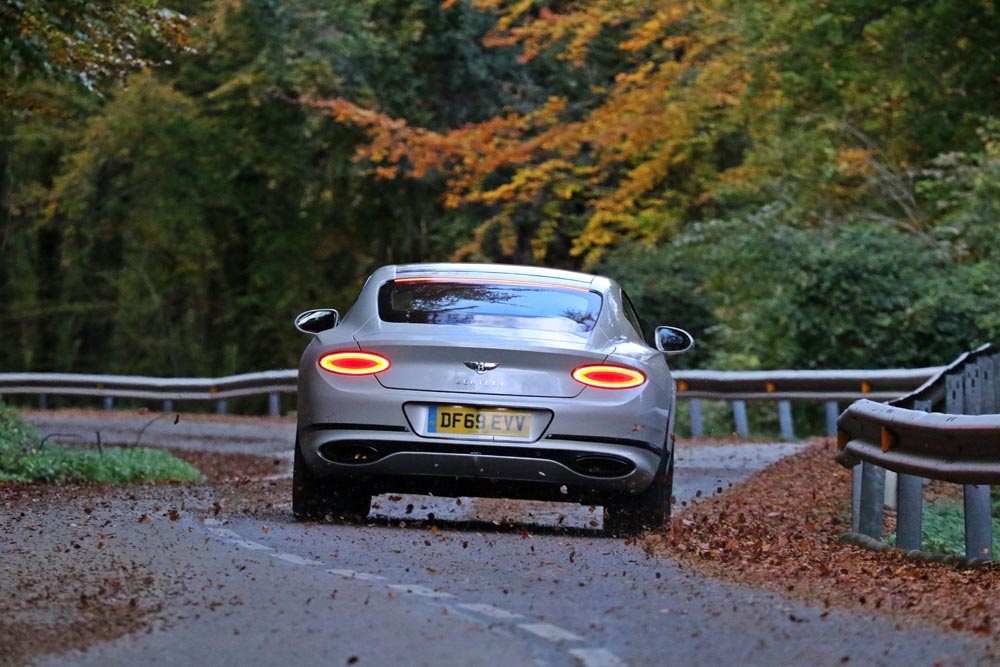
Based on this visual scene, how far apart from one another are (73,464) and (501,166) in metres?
18.4

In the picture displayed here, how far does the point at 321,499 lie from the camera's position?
34.6ft

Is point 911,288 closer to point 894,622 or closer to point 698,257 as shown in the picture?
point 698,257

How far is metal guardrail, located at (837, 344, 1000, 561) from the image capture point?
9.08 metres

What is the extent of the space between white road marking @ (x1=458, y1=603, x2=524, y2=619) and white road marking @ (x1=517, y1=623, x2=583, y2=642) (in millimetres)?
199

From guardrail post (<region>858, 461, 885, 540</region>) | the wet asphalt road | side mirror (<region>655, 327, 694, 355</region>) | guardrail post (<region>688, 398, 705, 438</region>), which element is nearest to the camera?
the wet asphalt road

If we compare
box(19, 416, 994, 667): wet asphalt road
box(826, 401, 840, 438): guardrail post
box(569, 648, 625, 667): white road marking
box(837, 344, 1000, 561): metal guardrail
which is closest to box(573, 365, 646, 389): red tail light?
box(19, 416, 994, 667): wet asphalt road

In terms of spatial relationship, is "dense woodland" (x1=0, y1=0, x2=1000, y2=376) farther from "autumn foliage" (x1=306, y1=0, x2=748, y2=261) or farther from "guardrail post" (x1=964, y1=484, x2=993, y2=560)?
"guardrail post" (x1=964, y1=484, x2=993, y2=560)

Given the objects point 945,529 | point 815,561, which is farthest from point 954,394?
point 815,561

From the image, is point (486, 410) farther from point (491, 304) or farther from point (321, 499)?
point (321, 499)

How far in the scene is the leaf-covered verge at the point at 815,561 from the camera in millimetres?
7609

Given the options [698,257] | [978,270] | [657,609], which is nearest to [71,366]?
[698,257]

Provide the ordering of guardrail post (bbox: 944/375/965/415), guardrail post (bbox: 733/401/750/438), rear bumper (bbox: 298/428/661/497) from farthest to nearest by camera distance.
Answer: guardrail post (bbox: 733/401/750/438)
guardrail post (bbox: 944/375/965/415)
rear bumper (bbox: 298/428/661/497)

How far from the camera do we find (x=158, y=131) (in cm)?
3734

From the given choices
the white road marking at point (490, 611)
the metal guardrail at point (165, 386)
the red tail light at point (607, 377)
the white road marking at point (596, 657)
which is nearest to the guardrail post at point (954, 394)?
the red tail light at point (607, 377)
